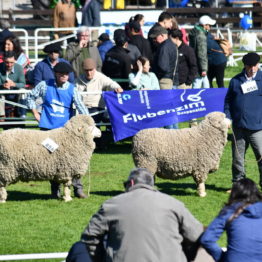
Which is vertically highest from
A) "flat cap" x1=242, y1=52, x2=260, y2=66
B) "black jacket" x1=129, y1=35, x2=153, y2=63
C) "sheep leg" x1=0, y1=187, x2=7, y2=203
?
"flat cap" x1=242, y1=52, x2=260, y2=66

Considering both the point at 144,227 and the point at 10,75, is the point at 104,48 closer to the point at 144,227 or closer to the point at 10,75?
the point at 10,75

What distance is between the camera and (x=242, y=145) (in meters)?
13.9

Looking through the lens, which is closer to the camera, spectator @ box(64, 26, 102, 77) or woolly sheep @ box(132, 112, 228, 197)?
woolly sheep @ box(132, 112, 228, 197)

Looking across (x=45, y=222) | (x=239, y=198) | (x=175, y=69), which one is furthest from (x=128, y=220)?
(x=175, y=69)

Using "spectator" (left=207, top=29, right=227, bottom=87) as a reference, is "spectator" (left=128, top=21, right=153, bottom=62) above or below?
above

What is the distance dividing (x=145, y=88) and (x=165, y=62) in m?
0.69

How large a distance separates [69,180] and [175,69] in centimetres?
480

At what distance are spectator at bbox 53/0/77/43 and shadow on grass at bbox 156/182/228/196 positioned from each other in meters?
11.4

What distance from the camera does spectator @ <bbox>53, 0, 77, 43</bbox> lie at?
25.5 meters

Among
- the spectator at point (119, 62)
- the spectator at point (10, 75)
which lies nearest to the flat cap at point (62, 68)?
the spectator at point (10, 75)

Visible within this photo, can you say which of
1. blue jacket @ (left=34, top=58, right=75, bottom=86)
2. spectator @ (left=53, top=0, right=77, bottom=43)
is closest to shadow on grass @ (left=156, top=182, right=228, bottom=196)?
blue jacket @ (left=34, top=58, right=75, bottom=86)

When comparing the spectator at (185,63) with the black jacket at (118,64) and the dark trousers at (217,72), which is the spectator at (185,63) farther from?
the dark trousers at (217,72)

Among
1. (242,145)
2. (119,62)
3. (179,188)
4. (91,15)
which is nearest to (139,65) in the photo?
(119,62)

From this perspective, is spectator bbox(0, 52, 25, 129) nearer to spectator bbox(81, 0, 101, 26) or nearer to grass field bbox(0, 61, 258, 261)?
grass field bbox(0, 61, 258, 261)
